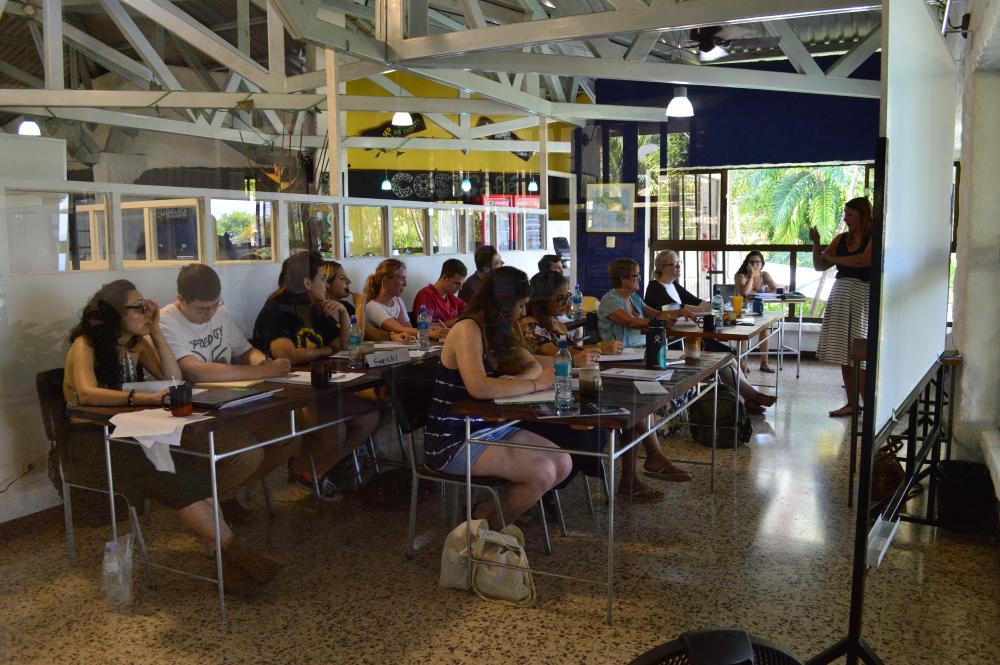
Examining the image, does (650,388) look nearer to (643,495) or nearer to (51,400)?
(643,495)

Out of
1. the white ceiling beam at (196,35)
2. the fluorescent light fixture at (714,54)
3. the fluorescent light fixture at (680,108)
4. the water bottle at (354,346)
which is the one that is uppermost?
the fluorescent light fixture at (714,54)

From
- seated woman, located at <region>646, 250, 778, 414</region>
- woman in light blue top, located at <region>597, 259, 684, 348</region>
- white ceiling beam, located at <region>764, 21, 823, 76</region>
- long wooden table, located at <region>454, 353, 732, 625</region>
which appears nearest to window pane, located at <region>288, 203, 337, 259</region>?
long wooden table, located at <region>454, 353, 732, 625</region>

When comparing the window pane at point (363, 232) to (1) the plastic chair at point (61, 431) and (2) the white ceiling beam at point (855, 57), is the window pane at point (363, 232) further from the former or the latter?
(2) the white ceiling beam at point (855, 57)

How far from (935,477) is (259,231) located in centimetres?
333

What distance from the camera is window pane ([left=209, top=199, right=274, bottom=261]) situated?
10.8ft

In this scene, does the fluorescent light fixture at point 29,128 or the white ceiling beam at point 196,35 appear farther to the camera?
the white ceiling beam at point 196,35

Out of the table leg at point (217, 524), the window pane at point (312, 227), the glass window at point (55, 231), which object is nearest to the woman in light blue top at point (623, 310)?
the window pane at point (312, 227)

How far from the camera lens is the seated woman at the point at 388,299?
5047 millimetres

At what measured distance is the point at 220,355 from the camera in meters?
3.28

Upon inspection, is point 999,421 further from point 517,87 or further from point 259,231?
point 517,87

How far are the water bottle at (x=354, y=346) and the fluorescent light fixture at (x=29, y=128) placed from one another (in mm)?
1652

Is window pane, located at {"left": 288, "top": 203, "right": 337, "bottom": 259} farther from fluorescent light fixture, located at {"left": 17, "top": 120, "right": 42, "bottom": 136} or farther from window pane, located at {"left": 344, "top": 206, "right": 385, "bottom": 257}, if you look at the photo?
fluorescent light fixture, located at {"left": 17, "top": 120, "right": 42, "bottom": 136}

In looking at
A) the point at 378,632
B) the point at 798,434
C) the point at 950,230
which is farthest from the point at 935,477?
the point at 378,632

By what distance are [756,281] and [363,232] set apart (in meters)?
3.43
